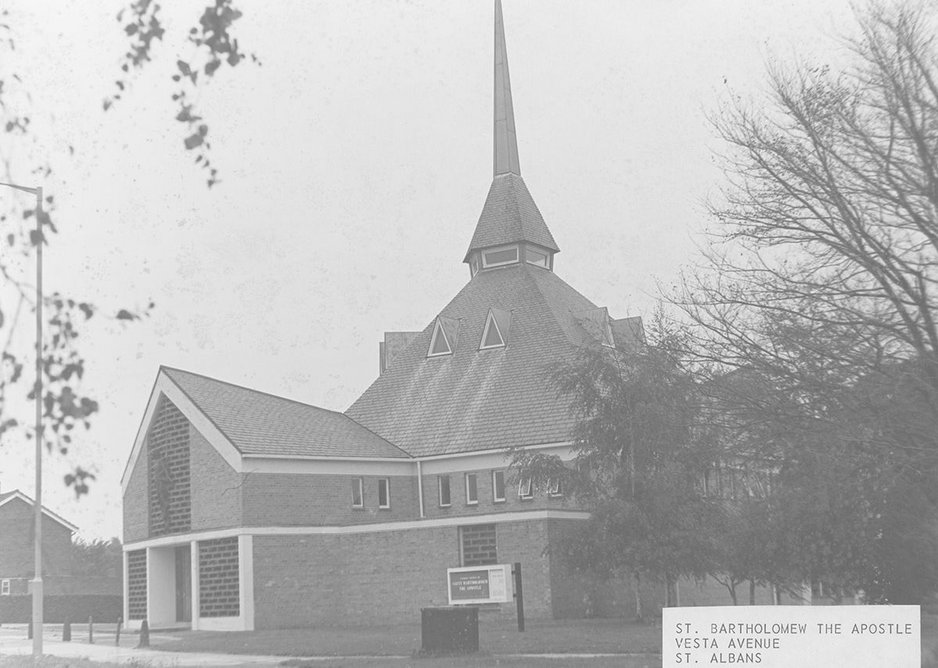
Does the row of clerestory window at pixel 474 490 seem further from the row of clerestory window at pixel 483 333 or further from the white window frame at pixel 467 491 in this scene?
the row of clerestory window at pixel 483 333

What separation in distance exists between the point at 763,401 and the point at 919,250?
122 inches

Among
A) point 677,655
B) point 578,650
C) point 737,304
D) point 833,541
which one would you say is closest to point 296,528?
point 578,650

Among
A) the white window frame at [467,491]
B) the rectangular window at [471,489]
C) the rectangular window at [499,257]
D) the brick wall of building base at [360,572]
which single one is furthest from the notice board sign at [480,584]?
the rectangular window at [499,257]

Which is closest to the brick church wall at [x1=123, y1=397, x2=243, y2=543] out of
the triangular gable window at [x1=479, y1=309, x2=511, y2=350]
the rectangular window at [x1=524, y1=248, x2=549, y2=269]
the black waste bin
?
the triangular gable window at [x1=479, y1=309, x2=511, y2=350]

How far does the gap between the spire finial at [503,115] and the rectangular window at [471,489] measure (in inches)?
688

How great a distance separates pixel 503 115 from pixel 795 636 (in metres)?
47.9

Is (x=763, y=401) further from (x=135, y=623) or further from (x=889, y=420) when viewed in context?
(x=135, y=623)

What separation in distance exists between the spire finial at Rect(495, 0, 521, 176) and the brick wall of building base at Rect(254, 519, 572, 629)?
69.5 ft

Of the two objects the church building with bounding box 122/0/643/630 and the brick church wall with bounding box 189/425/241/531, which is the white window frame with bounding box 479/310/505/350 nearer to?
the church building with bounding box 122/0/643/630

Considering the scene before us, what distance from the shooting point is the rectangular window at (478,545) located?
35.7 metres

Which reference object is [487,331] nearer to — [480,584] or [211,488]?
[211,488]

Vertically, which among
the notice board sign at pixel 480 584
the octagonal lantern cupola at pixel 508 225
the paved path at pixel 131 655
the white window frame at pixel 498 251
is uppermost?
the octagonal lantern cupola at pixel 508 225

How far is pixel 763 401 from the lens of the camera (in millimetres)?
17625

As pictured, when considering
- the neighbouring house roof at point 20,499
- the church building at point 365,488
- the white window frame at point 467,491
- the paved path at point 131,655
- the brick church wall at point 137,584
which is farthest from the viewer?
the neighbouring house roof at point 20,499
